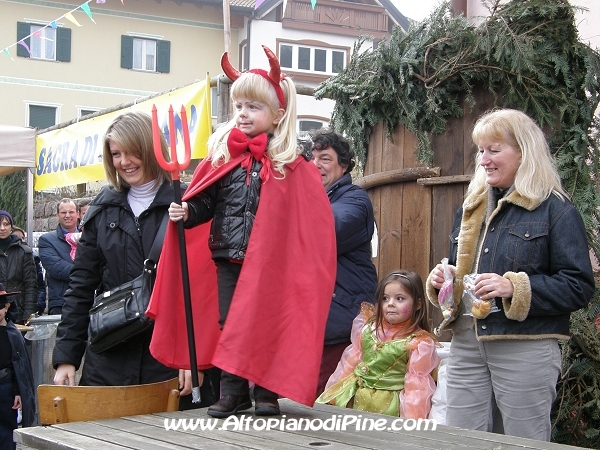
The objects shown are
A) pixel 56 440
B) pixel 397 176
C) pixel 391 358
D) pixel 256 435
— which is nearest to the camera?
pixel 56 440

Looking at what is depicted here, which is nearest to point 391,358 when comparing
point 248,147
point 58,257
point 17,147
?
point 248,147

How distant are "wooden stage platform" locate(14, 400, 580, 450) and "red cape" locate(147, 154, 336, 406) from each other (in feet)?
0.52

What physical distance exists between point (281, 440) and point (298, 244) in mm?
747

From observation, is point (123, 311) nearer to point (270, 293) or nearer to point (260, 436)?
point (270, 293)

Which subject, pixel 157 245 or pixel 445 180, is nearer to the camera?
pixel 157 245

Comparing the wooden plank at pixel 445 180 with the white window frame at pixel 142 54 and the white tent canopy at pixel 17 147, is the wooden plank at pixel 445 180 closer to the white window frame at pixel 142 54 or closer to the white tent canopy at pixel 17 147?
the white tent canopy at pixel 17 147

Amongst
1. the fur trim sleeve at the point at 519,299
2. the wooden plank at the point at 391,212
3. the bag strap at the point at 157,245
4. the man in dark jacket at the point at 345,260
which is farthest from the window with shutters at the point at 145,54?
the fur trim sleeve at the point at 519,299

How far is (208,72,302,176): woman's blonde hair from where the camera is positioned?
10.00 feet

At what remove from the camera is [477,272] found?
3.38 metres

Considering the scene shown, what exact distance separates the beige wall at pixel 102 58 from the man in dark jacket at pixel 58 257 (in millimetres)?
22862

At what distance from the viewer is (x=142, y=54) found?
31.9 meters

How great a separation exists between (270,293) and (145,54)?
30307 millimetres

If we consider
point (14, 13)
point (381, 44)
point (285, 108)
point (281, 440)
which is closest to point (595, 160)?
point (381, 44)

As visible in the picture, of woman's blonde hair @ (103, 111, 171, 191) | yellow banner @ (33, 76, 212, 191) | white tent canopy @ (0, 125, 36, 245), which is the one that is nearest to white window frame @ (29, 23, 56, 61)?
yellow banner @ (33, 76, 212, 191)
